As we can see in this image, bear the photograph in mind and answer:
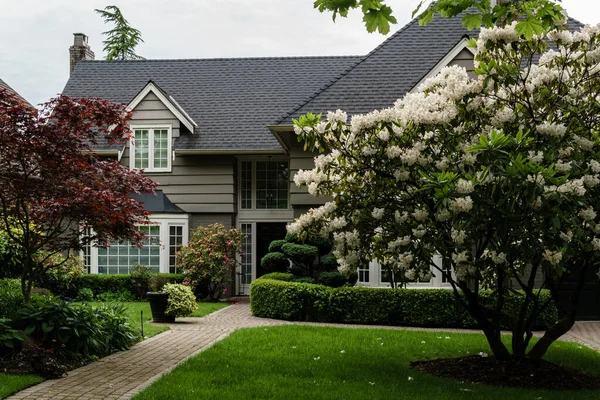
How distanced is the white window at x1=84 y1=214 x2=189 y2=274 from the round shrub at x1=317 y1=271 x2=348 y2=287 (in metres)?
6.23

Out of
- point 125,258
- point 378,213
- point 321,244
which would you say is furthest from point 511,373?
point 125,258

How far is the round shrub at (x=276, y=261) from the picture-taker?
17.2 m

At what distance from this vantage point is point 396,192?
8.60m

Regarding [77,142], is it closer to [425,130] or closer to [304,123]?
[304,123]

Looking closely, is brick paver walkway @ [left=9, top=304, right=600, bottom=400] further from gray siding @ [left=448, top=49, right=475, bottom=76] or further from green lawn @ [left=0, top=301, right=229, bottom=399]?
gray siding @ [left=448, top=49, right=475, bottom=76]

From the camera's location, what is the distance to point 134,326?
41.1ft

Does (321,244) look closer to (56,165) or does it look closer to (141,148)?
(141,148)

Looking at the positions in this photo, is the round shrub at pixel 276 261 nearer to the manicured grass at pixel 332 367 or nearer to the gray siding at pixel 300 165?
the gray siding at pixel 300 165

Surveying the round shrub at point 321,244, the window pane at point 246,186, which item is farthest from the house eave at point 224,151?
the round shrub at point 321,244

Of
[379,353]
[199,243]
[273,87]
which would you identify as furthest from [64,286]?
[379,353]

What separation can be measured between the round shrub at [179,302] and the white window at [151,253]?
20.3ft

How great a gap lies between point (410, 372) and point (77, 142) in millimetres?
5585

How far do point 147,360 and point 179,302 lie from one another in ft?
15.4

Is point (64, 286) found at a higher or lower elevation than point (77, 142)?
lower
